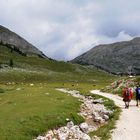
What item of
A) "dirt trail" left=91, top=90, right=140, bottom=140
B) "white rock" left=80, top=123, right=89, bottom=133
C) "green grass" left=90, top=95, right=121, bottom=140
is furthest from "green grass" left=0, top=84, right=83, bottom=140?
"dirt trail" left=91, top=90, right=140, bottom=140

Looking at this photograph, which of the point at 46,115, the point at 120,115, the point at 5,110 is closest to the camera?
the point at 46,115

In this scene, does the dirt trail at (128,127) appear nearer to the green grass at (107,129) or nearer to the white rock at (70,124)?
the green grass at (107,129)

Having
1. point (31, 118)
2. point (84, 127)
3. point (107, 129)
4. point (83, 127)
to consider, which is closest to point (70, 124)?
point (83, 127)

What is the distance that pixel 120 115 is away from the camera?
50281mm

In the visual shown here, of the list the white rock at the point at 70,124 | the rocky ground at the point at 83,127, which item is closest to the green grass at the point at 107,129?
the rocky ground at the point at 83,127

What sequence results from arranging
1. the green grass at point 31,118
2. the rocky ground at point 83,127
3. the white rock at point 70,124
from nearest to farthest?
the green grass at point 31,118 → the rocky ground at point 83,127 → the white rock at point 70,124

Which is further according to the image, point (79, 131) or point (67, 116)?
point (67, 116)

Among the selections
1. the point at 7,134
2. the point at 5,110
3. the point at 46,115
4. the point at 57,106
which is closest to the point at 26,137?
the point at 7,134

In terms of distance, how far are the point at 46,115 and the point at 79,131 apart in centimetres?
532

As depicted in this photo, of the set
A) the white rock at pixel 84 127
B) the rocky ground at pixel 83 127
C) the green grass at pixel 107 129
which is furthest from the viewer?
the white rock at pixel 84 127

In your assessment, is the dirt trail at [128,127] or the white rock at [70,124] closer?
the dirt trail at [128,127]

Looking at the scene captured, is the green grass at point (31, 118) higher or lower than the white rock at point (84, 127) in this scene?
higher

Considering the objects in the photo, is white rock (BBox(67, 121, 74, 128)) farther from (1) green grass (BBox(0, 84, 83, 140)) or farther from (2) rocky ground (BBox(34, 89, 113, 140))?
(1) green grass (BBox(0, 84, 83, 140))

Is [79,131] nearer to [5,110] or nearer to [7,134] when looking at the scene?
[7,134]
